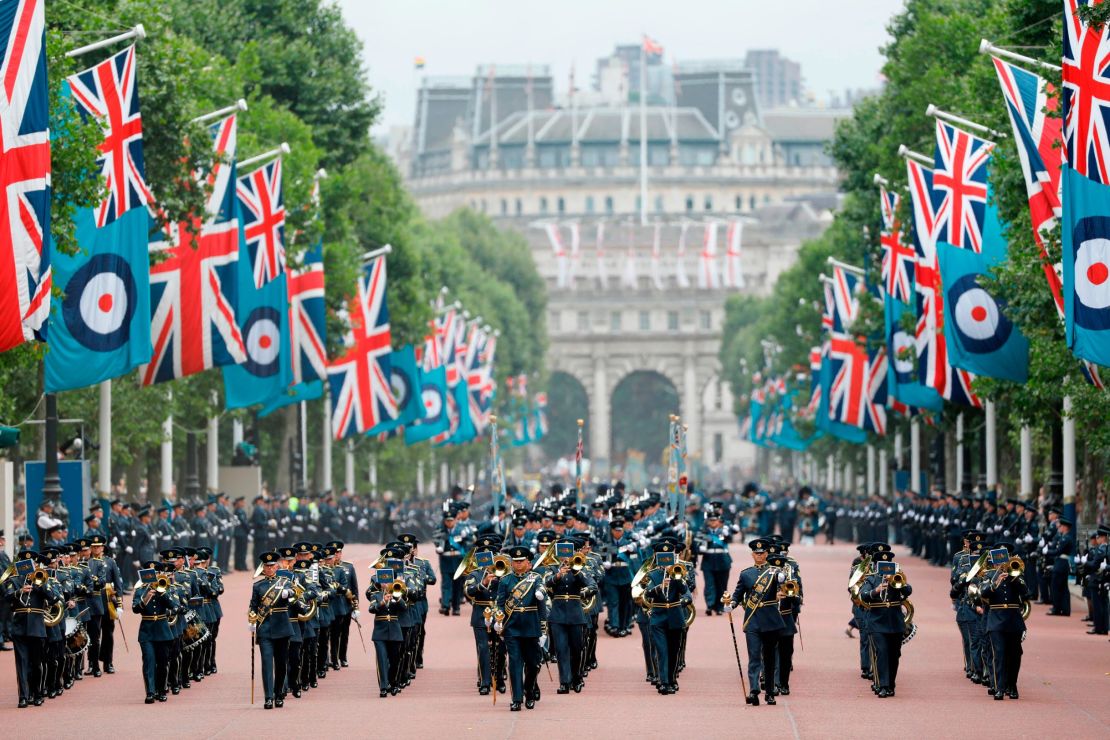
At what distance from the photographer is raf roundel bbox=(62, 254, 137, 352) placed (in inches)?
1446

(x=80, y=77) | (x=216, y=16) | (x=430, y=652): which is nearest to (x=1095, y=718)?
(x=430, y=652)

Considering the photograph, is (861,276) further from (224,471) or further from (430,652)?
(430,652)

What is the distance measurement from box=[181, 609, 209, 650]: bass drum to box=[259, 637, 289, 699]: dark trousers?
1.38 meters

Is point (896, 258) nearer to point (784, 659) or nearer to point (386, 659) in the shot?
point (784, 659)

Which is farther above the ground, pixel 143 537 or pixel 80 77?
pixel 80 77

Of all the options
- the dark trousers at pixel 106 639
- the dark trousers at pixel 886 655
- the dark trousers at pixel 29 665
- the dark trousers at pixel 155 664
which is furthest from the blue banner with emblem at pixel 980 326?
the dark trousers at pixel 29 665

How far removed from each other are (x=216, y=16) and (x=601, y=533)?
1145 inches

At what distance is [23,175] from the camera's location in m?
28.3

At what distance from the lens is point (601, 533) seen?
4006 cm

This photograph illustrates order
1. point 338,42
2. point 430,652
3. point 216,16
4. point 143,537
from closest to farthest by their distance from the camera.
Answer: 1. point 430,652
2. point 143,537
3. point 216,16
4. point 338,42

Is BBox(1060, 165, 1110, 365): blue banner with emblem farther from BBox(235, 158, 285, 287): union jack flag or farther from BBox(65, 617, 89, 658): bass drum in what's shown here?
BBox(235, 158, 285, 287): union jack flag

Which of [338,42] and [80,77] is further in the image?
[338,42]

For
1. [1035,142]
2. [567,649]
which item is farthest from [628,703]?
[1035,142]

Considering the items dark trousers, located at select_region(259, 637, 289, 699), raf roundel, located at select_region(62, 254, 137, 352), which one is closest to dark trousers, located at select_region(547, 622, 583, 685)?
dark trousers, located at select_region(259, 637, 289, 699)
